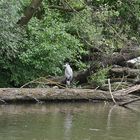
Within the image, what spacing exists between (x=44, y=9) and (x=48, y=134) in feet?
37.2

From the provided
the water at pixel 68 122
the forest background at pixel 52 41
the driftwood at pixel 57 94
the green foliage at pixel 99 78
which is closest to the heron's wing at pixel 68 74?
the forest background at pixel 52 41

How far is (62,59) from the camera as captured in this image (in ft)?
61.0

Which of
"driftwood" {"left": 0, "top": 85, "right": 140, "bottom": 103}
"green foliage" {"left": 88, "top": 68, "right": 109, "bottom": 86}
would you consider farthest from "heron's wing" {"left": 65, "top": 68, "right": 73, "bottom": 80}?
"driftwood" {"left": 0, "top": 85, "right": 140, "bottom": 103}

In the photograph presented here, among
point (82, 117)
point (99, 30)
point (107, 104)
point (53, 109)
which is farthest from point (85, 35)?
point (82, 117)

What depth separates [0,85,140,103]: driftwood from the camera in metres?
15.6

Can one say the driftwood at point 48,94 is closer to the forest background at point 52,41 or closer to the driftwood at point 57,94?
the driftwood at point 57,94

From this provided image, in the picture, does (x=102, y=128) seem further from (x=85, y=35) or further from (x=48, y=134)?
(x=85, y=35)

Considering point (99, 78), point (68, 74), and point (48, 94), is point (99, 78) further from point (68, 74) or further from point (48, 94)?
point (48, 94)

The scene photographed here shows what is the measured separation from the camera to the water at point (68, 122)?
10.7m

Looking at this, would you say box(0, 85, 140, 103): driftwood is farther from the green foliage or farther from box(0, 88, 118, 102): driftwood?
the green foliage

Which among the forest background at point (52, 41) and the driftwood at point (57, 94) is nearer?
the driftwood at point (57, 94)

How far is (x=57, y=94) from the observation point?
1648 centimetres

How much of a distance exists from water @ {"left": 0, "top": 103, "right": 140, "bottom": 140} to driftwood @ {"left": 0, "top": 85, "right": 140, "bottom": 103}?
372mm

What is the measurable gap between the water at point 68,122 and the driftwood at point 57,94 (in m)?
0.37
